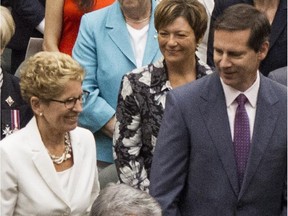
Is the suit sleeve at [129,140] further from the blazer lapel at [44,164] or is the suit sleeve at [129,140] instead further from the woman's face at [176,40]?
the blazer lapel at [44,164]

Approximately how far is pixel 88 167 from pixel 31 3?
6.64ft

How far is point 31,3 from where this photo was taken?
245 inches

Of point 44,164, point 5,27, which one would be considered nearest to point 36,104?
point 44,164

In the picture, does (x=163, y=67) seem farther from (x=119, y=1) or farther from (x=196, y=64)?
(x=119, y=1)

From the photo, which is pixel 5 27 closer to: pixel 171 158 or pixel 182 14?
pixel 182 14

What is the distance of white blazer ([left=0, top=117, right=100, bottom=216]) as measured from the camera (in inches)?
167

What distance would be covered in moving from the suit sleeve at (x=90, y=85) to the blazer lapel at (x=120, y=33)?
0.11 metres

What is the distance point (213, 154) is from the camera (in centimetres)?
425

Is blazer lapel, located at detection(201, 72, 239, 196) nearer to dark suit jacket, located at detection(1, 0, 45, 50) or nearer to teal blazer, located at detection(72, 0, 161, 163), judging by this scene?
teal blazer, located at detection(72, 0, 161, 163)

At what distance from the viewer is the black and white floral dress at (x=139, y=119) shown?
188 inches

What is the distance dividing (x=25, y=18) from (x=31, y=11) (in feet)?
0.22

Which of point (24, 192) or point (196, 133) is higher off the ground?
point (196, 133)

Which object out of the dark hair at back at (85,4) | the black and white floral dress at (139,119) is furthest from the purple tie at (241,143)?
the dark hair at back at (85,4)

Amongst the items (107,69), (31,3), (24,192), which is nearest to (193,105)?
(24,192)
